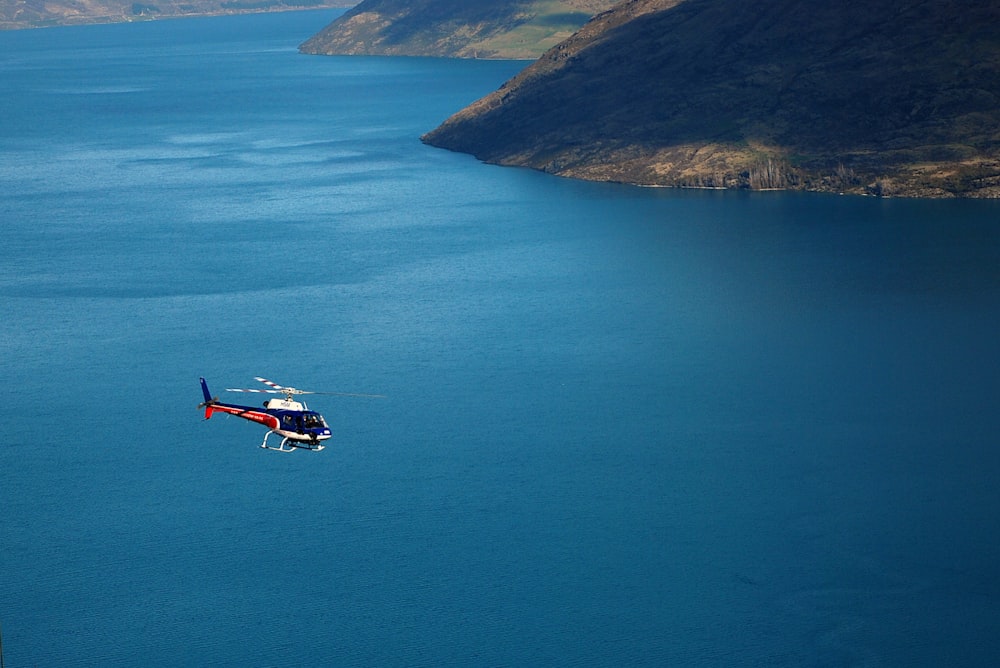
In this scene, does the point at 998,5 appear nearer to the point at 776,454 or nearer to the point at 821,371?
the point at 821,371

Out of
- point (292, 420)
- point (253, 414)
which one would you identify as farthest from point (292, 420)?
point (253, 414)

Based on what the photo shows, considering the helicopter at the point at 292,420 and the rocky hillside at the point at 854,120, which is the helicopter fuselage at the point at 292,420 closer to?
the helicopter at the point at 292,420

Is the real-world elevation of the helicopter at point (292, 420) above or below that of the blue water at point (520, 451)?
above

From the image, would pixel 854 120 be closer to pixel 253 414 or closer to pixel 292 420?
pixel 253 414

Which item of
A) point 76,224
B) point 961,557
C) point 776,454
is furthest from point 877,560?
point 76,224

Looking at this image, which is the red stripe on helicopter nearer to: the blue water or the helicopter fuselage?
the helicopter fuselage

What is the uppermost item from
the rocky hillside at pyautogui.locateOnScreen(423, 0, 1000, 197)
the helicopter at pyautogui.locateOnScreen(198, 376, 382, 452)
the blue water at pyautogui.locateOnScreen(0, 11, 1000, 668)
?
the rocky hillside at pyautogui.locateOnScreen(423, 0, 1000, 197)

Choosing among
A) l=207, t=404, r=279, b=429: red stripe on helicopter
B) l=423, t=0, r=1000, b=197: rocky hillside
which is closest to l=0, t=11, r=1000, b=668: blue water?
l=207, t=404, r=279, b=429: red stripe on helicopter

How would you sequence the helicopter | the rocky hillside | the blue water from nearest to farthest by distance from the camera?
the blue water → the helicopter → the rocky hillside

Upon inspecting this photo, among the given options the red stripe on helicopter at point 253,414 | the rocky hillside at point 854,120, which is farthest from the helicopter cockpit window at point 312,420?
the rocky hillside at point 854,120
